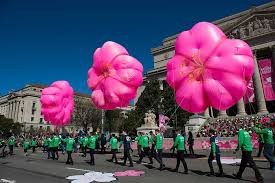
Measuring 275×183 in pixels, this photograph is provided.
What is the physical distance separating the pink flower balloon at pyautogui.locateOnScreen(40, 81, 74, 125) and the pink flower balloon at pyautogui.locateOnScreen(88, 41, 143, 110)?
569 centimetres

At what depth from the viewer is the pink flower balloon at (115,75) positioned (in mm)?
14023

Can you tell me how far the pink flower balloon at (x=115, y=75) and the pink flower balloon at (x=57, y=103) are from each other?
5.69m

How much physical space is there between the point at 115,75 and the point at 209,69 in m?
5.21

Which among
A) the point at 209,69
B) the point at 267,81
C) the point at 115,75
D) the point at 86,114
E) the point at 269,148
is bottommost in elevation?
the point at 269,148

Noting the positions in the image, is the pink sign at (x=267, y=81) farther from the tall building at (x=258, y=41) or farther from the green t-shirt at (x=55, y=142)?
the green t-shirt at (x=55, y=142)

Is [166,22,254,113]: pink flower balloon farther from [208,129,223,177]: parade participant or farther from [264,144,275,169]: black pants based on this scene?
[264,144,275,169]: black pants

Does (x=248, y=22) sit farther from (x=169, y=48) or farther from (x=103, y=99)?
(x=103, y=99)

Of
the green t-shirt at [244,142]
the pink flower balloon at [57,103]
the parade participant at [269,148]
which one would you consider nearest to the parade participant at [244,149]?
the green t-shirt at [244,142]

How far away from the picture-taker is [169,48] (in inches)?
2849

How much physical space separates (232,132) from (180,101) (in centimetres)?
2123

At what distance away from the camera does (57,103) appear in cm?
1970

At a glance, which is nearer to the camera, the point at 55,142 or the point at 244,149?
the point at 244,149

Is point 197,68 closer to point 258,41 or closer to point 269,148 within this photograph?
point 269,148

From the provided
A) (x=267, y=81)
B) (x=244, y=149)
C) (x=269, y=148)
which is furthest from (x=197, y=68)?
(x=267, y=81)
